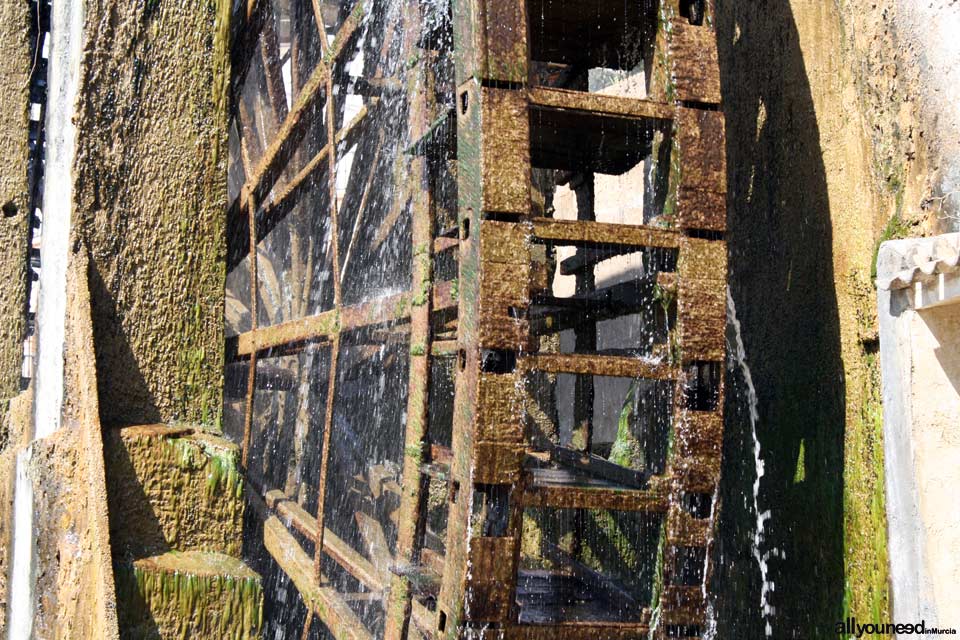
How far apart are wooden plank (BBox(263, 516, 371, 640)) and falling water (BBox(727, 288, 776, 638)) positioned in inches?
56.1

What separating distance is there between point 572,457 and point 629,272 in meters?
1.89

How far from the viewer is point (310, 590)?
3.99 meters

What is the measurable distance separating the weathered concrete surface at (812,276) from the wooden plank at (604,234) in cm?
56

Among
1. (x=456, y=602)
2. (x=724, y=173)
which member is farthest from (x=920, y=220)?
(x=456, y=602)

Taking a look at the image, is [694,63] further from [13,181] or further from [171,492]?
[13,181]

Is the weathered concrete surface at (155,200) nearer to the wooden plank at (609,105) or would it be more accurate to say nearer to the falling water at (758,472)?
the wooden plank at (609,105)

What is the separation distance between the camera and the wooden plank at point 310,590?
361 centimetres

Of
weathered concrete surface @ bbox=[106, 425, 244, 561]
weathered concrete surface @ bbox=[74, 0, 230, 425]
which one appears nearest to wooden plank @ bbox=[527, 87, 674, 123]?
weathered concrete surface @ bbox=[74, 0, 230, 425]

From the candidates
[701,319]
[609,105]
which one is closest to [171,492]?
[701,319]

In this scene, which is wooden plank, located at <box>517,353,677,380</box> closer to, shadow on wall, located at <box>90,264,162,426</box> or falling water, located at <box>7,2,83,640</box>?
shadow on wall, located at <box>90,264,162,426</box>

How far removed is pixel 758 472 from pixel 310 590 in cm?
185

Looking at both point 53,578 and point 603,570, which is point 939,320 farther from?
point 53,578

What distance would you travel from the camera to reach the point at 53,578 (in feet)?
11.0

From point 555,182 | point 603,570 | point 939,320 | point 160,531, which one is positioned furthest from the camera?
point 555,182
